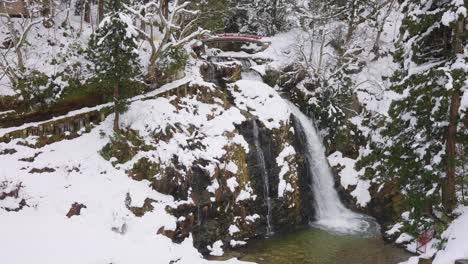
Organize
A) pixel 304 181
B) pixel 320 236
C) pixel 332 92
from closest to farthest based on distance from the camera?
pixel 320 236
pixel 304 181
pixel 332 92

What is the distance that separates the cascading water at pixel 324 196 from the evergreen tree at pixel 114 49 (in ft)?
34.1

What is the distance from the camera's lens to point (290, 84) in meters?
25.5

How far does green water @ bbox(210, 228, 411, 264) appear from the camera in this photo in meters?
15.1

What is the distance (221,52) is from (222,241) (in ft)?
48.0

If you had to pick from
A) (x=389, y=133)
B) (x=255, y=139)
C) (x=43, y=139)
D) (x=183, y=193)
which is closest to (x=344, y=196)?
(x=255, y=139)

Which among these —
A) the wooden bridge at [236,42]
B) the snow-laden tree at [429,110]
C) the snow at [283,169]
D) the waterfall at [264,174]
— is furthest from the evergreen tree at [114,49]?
the wooden bridge at [236,42]

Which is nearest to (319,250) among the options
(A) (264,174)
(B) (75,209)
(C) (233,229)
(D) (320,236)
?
(D) (320,236)

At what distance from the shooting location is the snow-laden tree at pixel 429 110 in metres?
9.82

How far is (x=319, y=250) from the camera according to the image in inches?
632

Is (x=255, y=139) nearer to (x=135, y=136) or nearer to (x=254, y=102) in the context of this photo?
(x=254, y=102)

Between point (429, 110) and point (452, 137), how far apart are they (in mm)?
822

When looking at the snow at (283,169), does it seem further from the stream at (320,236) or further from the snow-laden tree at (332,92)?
the snow-laden tree at (332,92)

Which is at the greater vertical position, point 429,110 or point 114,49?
point 114,49

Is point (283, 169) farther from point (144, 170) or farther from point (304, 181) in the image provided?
point (144, 170)
